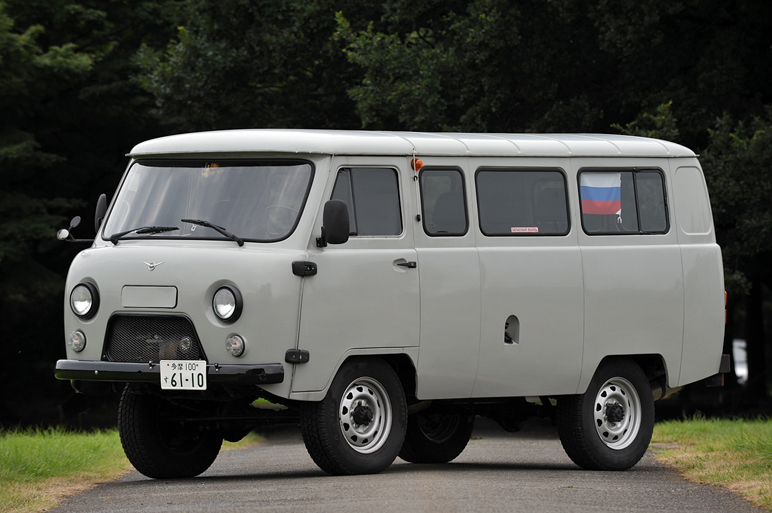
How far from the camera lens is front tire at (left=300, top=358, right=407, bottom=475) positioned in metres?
11.0

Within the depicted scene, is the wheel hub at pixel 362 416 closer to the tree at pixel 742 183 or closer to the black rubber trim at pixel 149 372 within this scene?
the black rubber trim at pixel 149 372

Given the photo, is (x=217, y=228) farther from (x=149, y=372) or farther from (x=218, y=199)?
(x=149, y=372)

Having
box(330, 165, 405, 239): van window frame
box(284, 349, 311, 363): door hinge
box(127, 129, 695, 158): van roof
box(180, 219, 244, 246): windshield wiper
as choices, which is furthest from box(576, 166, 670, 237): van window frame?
box(180, 219, 244, 246): windshield wiper

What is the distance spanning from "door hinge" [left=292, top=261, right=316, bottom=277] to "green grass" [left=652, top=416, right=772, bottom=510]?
360 centimetres

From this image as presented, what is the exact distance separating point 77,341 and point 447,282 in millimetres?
2988

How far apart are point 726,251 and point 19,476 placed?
1449cm

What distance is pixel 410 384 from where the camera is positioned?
11859 millimetres

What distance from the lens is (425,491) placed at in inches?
389

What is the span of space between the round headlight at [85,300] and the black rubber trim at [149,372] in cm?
38

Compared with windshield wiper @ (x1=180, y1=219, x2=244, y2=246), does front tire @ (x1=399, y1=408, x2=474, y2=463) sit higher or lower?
lower

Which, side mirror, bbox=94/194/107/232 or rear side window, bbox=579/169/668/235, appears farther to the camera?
rear side window, bbox=579/169/668/235

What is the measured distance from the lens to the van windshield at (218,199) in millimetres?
11039

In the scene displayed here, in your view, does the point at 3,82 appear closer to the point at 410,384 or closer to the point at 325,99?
the point at 325,99

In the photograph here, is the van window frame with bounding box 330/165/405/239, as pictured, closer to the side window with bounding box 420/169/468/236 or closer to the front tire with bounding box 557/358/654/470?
the side window with bounding box 420/169/468/236
